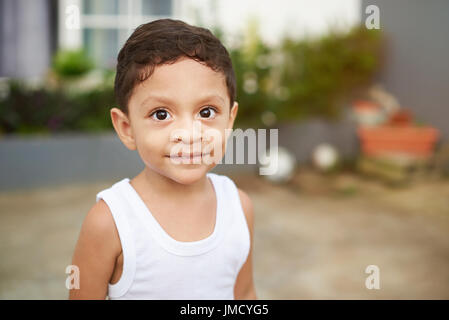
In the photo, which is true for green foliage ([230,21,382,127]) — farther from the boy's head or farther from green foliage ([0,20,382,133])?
the boy's head

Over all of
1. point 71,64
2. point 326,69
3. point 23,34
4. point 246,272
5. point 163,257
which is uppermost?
point 23,34

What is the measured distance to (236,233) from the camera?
1.21 metres

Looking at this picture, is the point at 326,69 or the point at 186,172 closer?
the point at 186,172

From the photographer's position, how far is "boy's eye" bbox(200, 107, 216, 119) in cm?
106

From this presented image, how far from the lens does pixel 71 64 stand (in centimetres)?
607

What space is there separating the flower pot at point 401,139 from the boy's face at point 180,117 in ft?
14.8

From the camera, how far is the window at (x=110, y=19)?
6941mm

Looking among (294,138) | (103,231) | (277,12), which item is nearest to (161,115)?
(103,231)

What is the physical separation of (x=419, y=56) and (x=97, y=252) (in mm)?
5357

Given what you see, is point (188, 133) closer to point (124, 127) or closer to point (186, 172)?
point (186, 172)

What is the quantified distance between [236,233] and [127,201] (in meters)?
0.29

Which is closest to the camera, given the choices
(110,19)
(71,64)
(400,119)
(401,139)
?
(401,139)

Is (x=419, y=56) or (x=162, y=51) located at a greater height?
(x=419, y=56)
